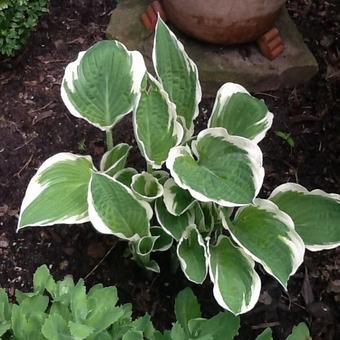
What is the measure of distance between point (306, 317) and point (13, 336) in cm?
93

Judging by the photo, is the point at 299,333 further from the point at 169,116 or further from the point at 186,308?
the point at 169,116

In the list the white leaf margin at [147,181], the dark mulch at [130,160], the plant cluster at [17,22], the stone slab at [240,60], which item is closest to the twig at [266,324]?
the dark mulch at [130,160]

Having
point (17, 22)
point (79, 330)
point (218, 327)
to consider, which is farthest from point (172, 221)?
point (17, 22)

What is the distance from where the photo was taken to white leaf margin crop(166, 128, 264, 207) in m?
1.60

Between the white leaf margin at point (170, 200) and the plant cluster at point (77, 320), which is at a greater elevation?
the plant cluster at point (77, 320)

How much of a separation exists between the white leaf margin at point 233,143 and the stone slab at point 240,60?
0.72 meters

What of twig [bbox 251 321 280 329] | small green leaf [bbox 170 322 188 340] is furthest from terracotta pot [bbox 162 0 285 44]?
small green leaf [bbox 170 322 188 340]

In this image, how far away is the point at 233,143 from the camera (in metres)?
1.69

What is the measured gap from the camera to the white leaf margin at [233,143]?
1.60 m

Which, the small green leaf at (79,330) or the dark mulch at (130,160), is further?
the dark mulch at (130,160)

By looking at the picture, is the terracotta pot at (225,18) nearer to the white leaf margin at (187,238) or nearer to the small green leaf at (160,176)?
the small green leaf at (160,176)

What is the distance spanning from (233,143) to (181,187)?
0.50 feet

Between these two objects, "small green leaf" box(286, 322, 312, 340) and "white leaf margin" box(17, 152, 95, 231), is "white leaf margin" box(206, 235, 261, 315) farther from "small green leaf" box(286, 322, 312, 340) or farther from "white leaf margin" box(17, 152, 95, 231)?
"white leaf margin" box(17, 152, 95, 231)

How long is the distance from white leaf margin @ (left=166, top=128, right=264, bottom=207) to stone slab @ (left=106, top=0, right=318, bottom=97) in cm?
72
